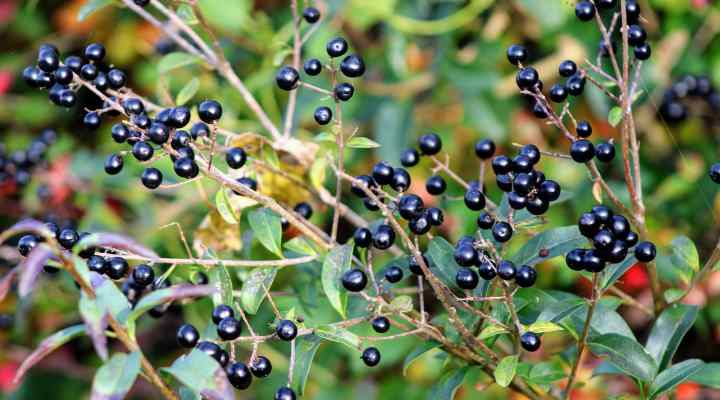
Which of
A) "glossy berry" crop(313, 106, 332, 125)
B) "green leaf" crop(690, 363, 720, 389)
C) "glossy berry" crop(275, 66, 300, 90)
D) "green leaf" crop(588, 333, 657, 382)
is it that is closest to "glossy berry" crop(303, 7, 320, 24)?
"glossy berry" crop(275, 66, 300, 90)

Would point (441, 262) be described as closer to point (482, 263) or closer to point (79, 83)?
point (482, 263)

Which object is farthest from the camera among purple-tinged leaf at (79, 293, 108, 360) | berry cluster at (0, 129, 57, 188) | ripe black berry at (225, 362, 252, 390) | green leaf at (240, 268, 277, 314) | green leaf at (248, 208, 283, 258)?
berry cluster at (0, 129, 57, 188)

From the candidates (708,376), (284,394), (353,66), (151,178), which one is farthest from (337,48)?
(708,376)

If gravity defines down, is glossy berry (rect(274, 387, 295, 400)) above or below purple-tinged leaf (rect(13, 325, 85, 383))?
below

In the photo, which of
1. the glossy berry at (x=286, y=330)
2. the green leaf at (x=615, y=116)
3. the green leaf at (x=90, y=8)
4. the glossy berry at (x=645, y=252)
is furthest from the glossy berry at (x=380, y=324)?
the green leaf at (x=90, y=8)

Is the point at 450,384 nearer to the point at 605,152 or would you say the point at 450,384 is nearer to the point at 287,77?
the point at 605,152

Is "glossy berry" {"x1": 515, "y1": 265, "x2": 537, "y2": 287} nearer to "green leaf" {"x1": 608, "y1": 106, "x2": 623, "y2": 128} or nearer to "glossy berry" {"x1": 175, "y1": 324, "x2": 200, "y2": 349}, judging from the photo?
"green leaf" {"x1": 608, "y1": 106, "x2": 623, "y2": 128}

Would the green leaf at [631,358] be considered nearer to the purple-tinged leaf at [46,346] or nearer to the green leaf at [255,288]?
the green leaf at [255,288]
